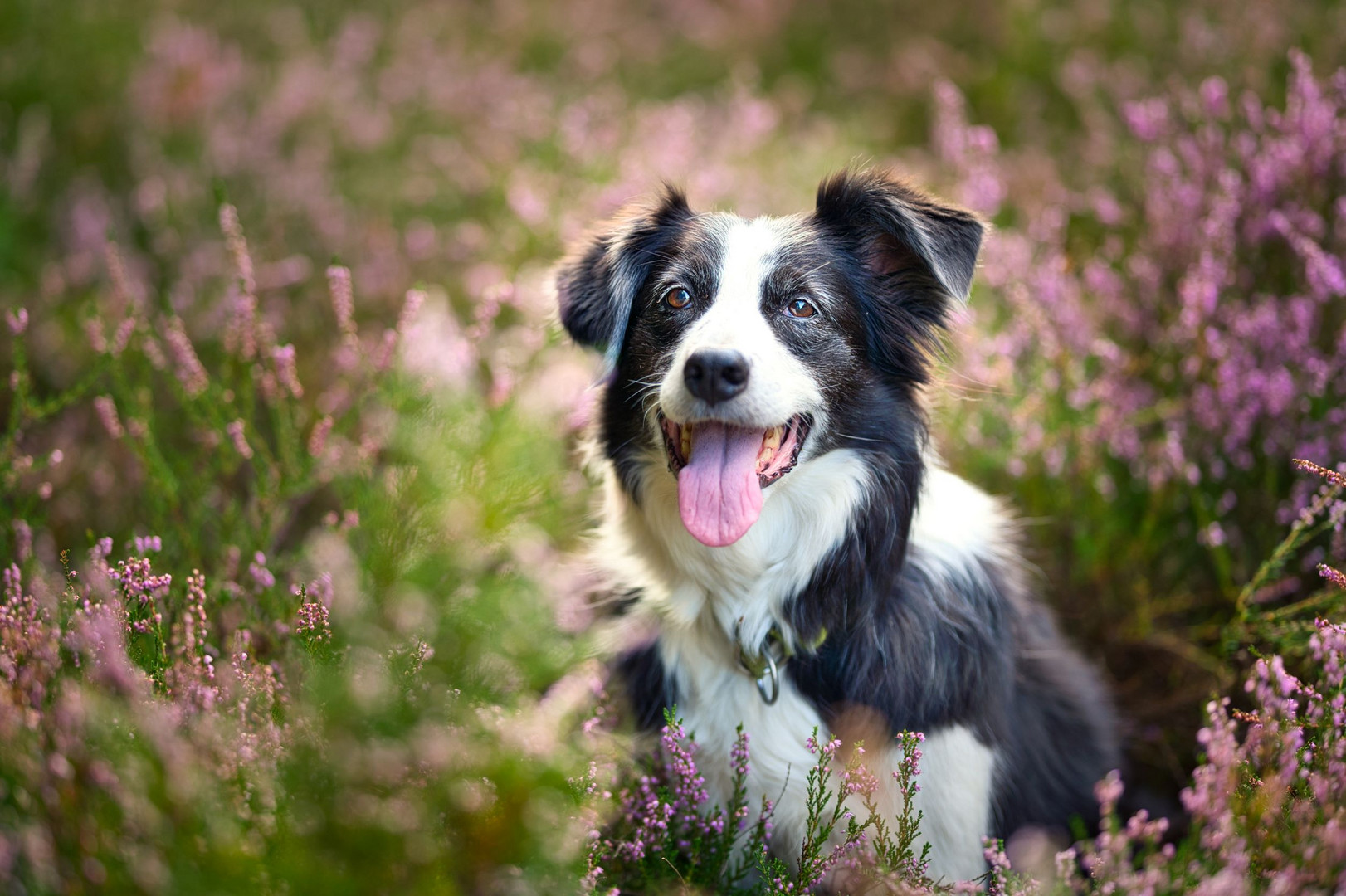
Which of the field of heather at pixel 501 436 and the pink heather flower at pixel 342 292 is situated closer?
the field of heather at pixel 501 436

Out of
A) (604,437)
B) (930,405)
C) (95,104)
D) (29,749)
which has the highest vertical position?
(95,104)

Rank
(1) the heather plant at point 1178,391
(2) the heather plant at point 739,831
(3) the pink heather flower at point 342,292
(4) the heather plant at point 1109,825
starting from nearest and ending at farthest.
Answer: (4) the heather plant at point 1109,825
(2) the heather plant at point 739,831
(3) the pink heather flower at point 342,292
(1) the heather plant at point 1178,391

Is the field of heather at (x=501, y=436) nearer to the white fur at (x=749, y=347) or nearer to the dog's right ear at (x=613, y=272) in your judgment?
the dog's right ear at (x=613, y=272)

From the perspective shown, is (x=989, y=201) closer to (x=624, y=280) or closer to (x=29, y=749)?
(x=624, y=280)

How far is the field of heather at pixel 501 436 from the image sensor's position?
1.55 metres

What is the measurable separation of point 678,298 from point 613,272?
0.23 meters

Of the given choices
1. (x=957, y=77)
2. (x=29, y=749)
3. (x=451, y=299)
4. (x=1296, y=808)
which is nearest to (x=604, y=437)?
(x=29, y=749)

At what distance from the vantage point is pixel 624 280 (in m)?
2.61

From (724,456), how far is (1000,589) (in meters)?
0.90

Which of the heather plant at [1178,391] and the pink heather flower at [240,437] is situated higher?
the heather plant at [1178,391]

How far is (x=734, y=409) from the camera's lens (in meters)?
2.20

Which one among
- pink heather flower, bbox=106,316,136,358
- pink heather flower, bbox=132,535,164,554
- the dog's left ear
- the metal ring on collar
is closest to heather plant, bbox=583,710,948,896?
the metal ring on collar

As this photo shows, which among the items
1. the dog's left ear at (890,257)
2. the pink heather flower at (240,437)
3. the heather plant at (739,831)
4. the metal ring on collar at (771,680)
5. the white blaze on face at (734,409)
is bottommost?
the heather plant at (739,831)

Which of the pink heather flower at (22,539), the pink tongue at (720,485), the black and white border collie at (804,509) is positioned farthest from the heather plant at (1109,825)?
the pink heather flower at (22,539)
